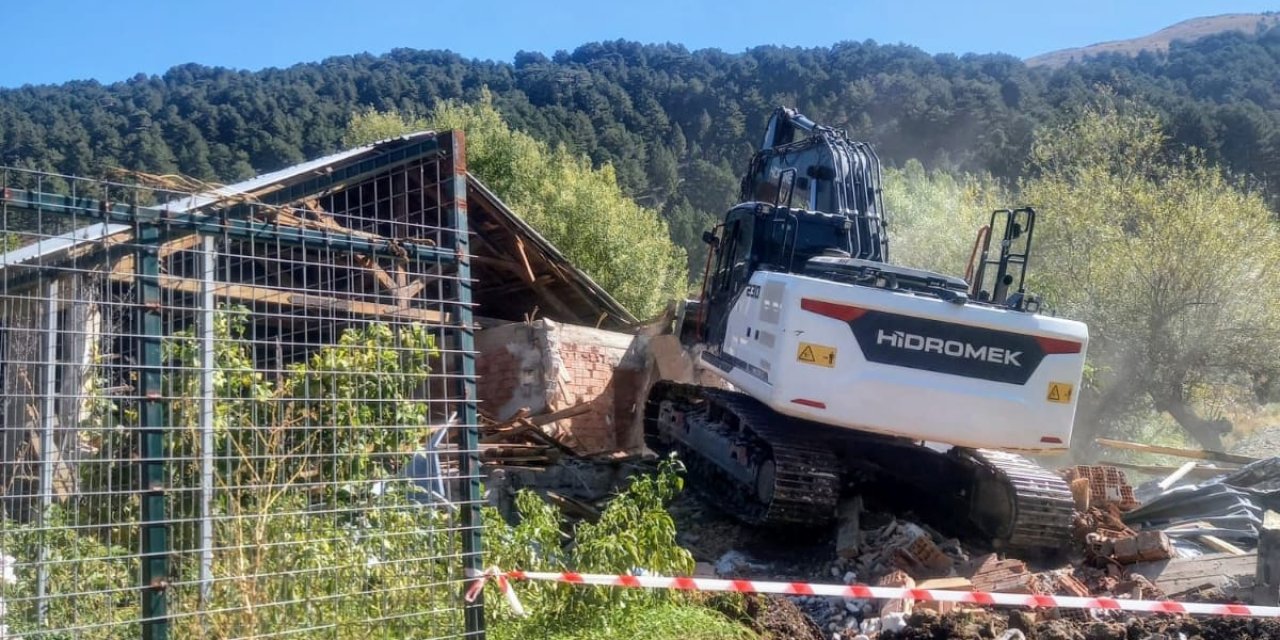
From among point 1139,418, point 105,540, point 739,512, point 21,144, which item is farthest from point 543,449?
point 21,144

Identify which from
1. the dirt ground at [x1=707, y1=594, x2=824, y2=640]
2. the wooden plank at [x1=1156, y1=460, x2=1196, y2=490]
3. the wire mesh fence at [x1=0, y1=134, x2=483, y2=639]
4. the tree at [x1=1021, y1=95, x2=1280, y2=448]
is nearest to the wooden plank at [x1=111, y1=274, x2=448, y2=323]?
the wire mesh fence at [x1=0, y1=134, x2=483, y2=639]

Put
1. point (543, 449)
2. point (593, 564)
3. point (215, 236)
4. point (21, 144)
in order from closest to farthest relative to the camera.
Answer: point (215, 236)
point (593, 564)
point (543, 449)
point (21, 144)

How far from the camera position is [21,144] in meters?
40.4

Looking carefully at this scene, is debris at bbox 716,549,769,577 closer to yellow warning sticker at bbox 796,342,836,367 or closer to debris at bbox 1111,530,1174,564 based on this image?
yellow warning sticker at bbox 796,342,836,367

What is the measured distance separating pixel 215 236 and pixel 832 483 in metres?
6.13

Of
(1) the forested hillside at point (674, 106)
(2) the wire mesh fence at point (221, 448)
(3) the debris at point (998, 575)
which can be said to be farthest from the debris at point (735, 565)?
(1) the forested hillside at point (674, 106)

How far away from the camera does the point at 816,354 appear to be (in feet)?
28.4

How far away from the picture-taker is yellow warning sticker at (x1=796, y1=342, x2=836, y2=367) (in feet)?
28.3

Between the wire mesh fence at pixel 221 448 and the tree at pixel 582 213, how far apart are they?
19.8 meters

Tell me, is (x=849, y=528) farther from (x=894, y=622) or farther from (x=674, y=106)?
(x=674, y=106)

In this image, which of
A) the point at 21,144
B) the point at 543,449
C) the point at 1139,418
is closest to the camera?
the point at 543,449

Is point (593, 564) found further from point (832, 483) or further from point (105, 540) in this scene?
point (832, 483)

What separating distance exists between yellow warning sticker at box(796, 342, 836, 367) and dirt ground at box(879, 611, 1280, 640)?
95.9 inches

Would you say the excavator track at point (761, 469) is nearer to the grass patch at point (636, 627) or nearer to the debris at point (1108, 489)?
the debris at point (1108, 489)
